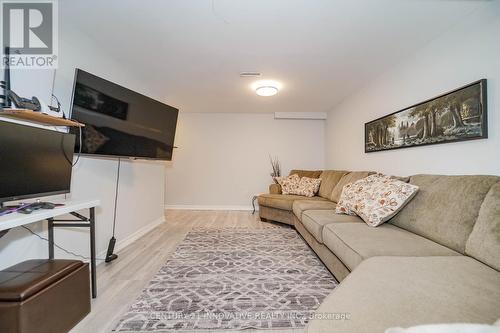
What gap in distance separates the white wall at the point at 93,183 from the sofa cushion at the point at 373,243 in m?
2.28

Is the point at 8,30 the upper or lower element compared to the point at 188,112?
lower

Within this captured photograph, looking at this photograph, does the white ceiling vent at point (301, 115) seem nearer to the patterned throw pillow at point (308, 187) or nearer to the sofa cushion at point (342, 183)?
the patterned throw pillow at point (308, 187)

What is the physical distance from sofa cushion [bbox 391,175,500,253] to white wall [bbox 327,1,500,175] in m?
0.25

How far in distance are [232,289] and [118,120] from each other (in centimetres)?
197

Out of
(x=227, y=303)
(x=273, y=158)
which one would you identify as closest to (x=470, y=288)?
(x=227, y=303)

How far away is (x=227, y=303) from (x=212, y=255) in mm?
904

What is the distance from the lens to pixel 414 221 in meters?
1.82

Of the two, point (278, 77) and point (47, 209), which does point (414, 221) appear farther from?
point (47, 209)

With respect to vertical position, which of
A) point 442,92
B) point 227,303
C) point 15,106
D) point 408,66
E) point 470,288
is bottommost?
point 227,303

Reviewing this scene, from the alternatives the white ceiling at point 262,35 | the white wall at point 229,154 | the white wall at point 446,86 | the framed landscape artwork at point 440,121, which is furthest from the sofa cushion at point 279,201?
the white ceiling at point 262,35

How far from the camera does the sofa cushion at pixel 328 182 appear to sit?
3629 mm
